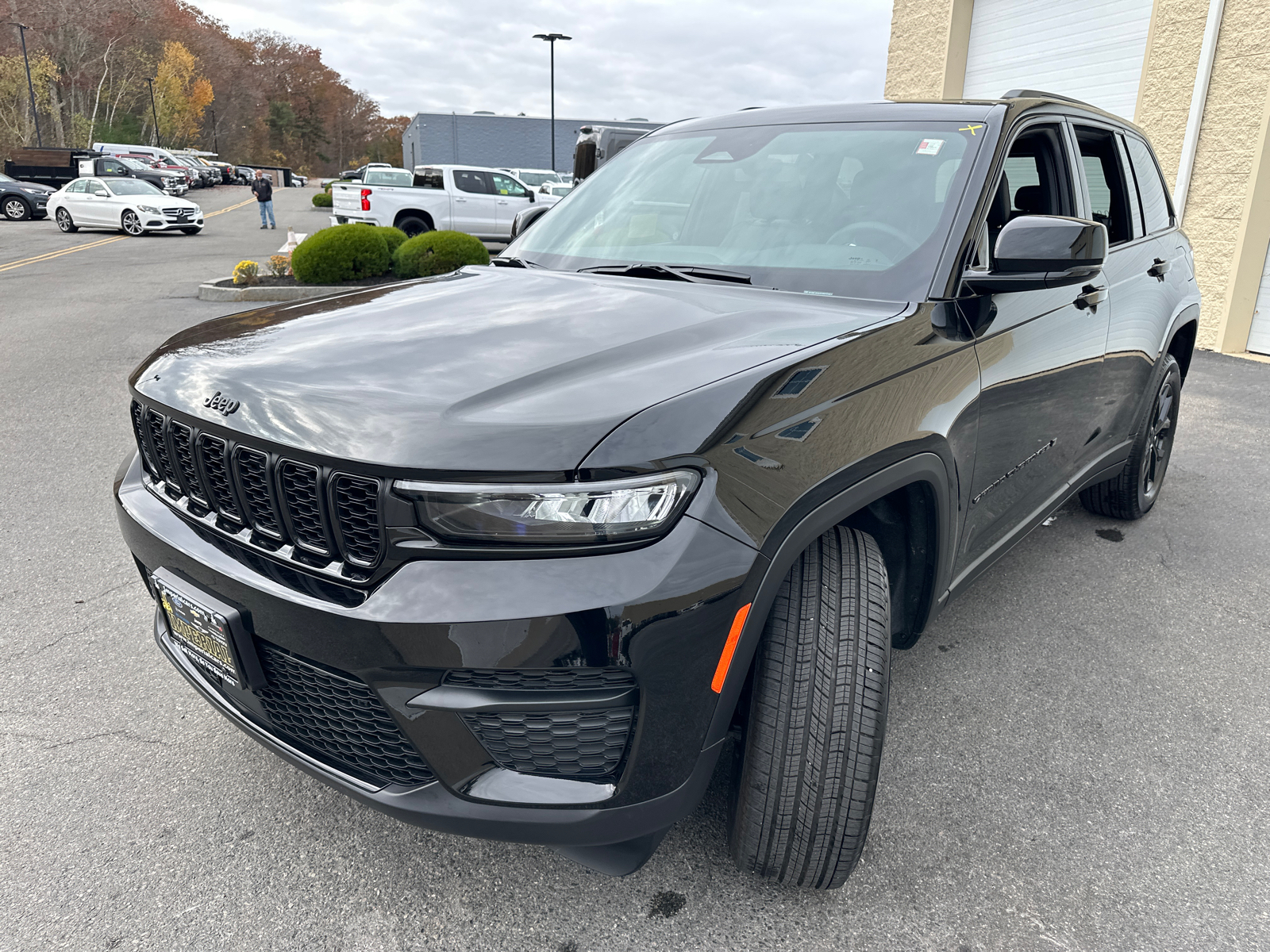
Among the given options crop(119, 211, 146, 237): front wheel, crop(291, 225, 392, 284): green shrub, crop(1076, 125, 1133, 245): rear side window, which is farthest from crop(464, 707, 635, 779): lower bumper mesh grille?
crop(119, 211, 146, 237): front wheel

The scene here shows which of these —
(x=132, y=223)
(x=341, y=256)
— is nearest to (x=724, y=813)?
(x=341, y=256)

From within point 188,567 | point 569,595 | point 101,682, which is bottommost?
point 101,682

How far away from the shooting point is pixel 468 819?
1619 millimetres

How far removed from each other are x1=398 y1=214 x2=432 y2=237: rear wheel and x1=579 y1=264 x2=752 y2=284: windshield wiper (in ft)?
55.0

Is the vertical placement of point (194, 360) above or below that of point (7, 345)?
above

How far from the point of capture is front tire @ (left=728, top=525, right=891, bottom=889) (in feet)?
5.90

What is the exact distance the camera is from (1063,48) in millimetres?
11664

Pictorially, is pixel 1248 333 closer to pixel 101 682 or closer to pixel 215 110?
pixel 101 682

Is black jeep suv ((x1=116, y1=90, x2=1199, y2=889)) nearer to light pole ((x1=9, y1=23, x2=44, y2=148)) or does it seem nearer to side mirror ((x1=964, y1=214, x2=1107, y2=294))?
side mirror ((x1=964, y1=214, x2=1107, y2=294))

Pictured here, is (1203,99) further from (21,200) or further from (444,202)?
(21,200)

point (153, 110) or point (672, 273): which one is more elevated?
point (153, 110)

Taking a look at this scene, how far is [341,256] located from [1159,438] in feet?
35.6

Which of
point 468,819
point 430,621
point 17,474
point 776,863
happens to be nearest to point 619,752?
point 468,819

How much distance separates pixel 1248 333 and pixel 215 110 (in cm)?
11314
